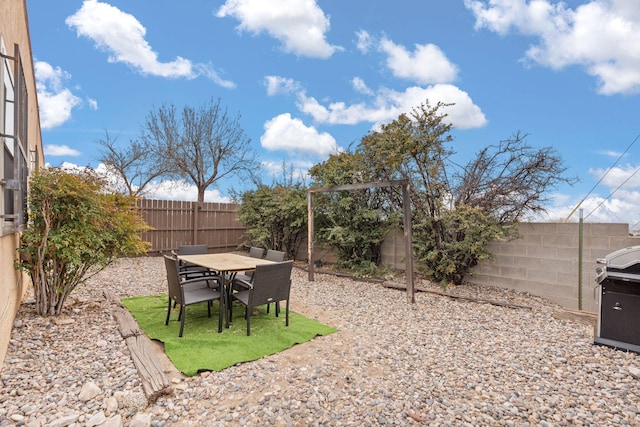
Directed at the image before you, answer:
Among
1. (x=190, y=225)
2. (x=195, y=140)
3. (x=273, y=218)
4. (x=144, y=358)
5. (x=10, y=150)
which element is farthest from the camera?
(x=195, y=140)

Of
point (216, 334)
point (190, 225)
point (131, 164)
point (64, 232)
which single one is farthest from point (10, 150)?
point (131, 164)

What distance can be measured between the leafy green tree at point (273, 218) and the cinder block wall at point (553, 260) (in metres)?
4.32

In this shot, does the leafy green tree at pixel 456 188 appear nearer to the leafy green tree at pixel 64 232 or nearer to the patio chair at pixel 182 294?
the patio chair at pixel 182 294

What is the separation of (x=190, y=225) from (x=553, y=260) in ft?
29.7

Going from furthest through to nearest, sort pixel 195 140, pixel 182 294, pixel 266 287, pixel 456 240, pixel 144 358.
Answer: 1. pixel 195 140
2. pixel 456 240
3. pixel 266 287
4. pixel 182 294
5. pixel 144 358

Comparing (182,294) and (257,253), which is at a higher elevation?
(257,253)

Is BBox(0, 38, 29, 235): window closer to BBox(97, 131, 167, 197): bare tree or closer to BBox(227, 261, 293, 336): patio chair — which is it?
BBox(227, 261, 293, 336): patio chair

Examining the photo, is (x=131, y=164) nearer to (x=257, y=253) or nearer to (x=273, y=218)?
(x=273, y=218)

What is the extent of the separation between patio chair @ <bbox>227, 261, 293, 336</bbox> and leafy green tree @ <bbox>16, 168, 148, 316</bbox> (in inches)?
62.7

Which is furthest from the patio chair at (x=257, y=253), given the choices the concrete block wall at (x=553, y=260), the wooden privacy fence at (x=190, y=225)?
the wooden privacy fence at (x=190, y=225)

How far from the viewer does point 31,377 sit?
229cm

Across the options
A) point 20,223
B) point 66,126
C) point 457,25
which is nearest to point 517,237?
point 457,25

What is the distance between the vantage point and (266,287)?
3.44 m

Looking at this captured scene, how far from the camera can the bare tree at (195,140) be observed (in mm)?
12578
